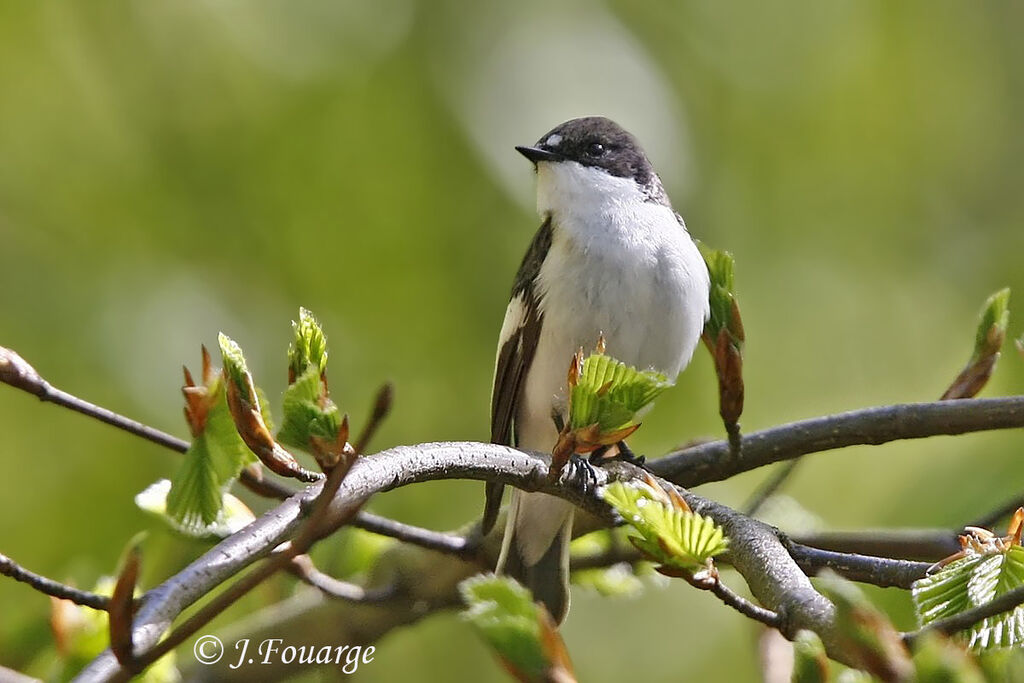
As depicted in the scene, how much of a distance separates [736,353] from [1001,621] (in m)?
1.09

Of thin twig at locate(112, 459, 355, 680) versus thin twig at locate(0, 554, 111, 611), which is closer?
thin twig at locate(112, 459, 355, 680)

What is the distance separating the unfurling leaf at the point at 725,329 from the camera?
263cm

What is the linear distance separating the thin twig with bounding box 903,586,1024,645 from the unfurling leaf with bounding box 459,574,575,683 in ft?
1.67

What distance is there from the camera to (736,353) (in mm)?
2664

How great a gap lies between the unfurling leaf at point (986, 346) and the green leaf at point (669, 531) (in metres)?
1.25

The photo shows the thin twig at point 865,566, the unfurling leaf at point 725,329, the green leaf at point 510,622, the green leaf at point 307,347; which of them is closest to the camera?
the green leaf at point 510,622

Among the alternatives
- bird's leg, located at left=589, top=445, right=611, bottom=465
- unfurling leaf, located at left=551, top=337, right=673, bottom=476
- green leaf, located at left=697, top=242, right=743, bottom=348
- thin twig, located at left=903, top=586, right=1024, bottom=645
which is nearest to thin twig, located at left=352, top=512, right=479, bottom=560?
bird's leg, located at left=589, top=445, right=611, bottom=465

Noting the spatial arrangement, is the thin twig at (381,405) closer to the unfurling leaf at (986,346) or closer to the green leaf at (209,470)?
the green leaf at (209,470)

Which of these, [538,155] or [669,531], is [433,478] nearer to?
[669,531]

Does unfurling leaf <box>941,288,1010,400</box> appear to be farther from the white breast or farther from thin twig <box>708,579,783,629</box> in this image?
the white breast

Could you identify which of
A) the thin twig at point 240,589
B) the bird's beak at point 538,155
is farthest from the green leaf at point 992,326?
the bird's beak at point 538,155

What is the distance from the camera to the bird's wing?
4.28m

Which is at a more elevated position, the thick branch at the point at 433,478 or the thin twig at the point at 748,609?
the thick branch at the point at 433,478

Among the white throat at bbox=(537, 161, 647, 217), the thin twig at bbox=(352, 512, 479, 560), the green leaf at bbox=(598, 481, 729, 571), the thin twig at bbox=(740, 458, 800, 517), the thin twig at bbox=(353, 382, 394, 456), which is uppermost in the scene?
the white throat at bbox=(537, 161, 647, 217)
